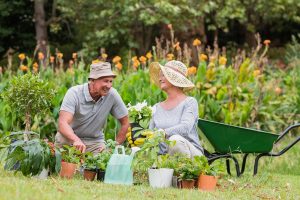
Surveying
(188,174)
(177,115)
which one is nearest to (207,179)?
(188,174)

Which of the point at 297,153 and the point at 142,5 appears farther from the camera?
the point at 142,5

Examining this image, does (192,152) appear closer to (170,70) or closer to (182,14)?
(170,70)

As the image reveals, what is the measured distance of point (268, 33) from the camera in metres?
18.8

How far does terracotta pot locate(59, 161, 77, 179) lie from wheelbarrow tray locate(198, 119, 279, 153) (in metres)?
1.30

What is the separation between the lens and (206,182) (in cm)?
507

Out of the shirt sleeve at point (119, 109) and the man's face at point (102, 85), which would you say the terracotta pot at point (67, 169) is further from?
the shirt sleeve at point (119, 109)

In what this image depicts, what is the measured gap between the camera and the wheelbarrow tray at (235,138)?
584cm

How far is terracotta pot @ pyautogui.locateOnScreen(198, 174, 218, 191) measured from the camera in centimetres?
506

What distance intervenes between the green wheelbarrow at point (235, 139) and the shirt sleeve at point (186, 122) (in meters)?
0.42

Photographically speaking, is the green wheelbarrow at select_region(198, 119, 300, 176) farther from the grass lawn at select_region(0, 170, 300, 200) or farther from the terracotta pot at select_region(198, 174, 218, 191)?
the terracotta pot at select_region(198, 174, 218, 191)

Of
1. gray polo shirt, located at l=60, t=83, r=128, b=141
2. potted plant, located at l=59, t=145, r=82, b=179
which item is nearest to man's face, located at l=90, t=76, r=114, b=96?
gray polo shirt, located at l=60, t=83, r=128, b=141

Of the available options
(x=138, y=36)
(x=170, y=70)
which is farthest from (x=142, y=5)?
(x=170, y=70)

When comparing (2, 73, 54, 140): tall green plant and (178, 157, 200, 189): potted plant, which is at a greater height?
(2, 73, 54, 140): tall green plant

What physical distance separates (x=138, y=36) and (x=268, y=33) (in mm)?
4769
